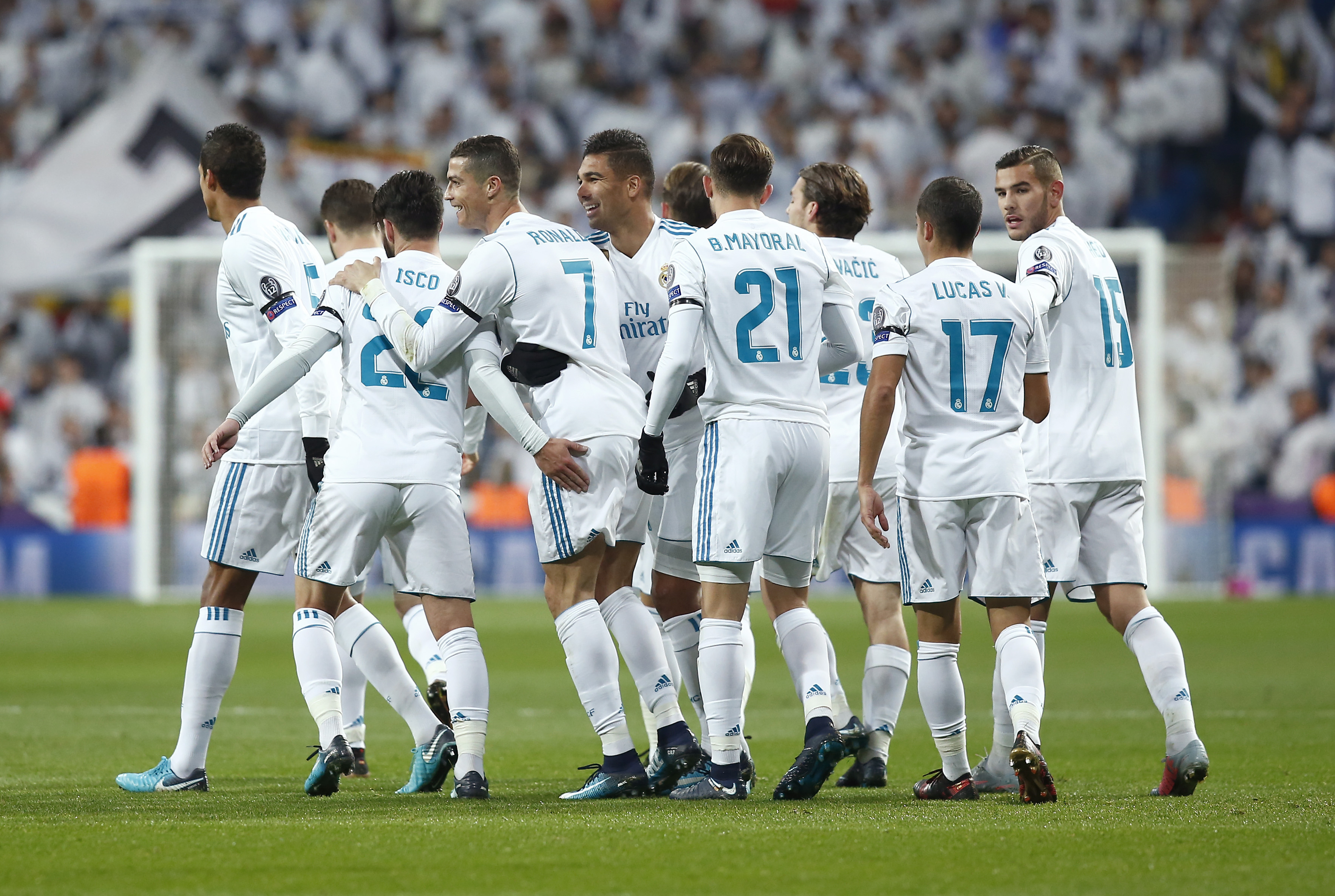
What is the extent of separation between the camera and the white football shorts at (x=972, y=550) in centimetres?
564

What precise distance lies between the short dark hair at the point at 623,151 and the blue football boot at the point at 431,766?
2182mm

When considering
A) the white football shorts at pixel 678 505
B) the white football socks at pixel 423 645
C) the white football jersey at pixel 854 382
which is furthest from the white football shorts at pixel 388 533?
the white football jersey at pixel 854 382

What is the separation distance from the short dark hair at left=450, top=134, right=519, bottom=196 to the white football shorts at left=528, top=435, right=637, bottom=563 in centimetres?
101

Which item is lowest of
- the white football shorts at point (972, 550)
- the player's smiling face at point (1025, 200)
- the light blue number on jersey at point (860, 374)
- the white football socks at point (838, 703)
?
the white football socks at point (838, 703)

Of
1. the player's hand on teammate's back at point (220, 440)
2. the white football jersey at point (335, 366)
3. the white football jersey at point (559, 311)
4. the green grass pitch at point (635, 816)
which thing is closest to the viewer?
the green grass pitch at point (635, 816)

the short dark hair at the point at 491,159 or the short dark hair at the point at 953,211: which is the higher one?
the short dark hair at the point at 491,159

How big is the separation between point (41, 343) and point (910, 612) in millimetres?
12061

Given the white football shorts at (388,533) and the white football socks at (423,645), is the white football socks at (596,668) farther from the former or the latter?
the white football socks at (423,645)

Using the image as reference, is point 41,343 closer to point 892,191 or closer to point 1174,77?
point 892,191

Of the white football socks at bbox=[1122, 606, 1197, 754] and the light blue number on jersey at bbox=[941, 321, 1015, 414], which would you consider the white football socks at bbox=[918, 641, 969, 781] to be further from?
the light blue number on jersey at bbox=[941, 321, 1015, 414]

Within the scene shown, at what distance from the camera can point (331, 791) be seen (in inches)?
233

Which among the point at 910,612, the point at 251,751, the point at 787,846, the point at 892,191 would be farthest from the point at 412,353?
the point at 892,191

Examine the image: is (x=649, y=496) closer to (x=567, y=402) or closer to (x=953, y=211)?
(x=567, y=402)

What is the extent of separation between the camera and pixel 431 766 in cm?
595
